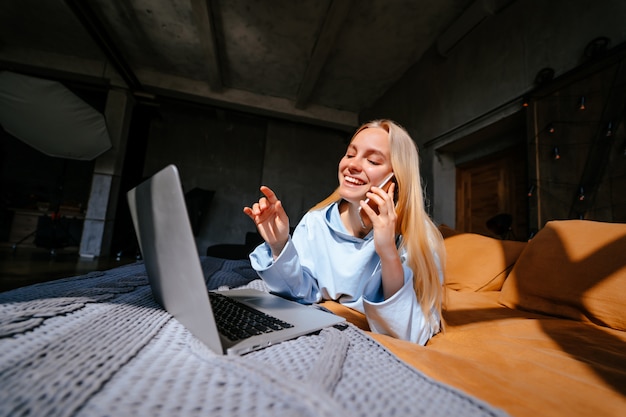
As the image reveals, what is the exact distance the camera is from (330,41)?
12.3ft

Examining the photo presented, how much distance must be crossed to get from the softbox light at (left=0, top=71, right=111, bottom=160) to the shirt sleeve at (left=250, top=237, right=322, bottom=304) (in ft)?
16.4

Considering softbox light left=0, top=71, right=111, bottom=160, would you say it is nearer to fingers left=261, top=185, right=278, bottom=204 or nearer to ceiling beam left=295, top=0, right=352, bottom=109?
ceiling beam left=295, top=0, right=352, bottom=109

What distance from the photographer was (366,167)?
0.93m

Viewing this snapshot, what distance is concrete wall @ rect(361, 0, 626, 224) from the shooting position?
233cm

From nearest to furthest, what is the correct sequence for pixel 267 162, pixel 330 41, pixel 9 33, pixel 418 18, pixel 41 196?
pixel 418 18
pixel 330 41
pixel 9 33
pixel 41 196
pixel 267 162

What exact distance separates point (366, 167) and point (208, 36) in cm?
406

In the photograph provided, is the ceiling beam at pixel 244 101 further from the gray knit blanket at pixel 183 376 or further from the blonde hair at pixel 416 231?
the gray knit blanket at pixel 183 376

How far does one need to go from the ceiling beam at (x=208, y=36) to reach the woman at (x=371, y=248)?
11.8 feet

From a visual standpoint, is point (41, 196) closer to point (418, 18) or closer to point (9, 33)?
point (9, 33)

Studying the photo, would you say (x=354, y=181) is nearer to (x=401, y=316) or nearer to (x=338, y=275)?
(x=338, y=275)

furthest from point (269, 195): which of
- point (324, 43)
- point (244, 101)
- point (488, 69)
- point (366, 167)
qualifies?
point (244, 101)

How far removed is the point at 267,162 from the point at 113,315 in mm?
6334

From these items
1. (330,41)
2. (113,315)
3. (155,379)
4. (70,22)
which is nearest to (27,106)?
(70,22)

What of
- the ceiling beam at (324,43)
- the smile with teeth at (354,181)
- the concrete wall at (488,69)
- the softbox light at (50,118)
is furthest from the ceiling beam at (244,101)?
the smile with teeth at (354,181)
